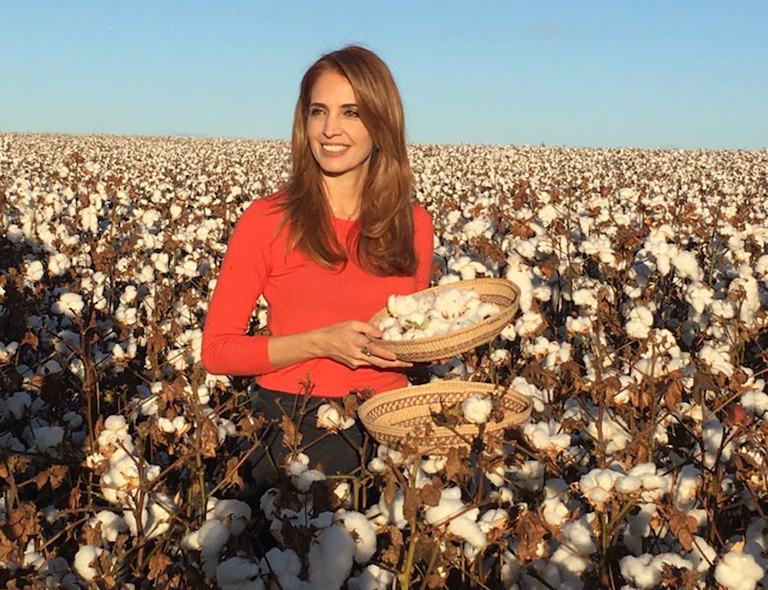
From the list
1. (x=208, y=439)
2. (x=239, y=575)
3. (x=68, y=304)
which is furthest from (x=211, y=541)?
(x=68, y=304)

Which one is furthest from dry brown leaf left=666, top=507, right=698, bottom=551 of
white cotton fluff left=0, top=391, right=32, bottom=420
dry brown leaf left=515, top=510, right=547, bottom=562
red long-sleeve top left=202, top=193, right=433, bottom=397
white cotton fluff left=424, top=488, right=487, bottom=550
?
white cotton fluff left=0, top=391, right=32, bottom=420

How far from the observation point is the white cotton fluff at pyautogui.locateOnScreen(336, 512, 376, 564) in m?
1.76

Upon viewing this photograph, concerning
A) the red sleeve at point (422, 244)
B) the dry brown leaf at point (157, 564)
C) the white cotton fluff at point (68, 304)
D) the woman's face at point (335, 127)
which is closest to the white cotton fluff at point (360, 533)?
the dry brown leaf at point (157, 564)

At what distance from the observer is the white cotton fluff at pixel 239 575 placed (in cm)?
170

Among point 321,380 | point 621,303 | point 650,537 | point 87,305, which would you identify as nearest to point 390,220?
point 321,380

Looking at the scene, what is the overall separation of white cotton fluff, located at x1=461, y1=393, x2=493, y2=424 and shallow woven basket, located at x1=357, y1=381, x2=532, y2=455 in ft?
0.71

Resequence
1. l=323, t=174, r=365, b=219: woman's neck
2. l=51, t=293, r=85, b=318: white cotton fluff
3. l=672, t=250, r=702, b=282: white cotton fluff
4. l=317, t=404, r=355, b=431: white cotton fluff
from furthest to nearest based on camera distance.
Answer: l=672, t=250, r=702, b=282: white cotton fluff < l=51, t=293, r=85, b=318: white cotton fluff < l=323, t=174, r=365, b=219: woman's neck < l=317, t=404, r=355, b=431: white cotton fluff

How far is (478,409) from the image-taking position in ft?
6.47

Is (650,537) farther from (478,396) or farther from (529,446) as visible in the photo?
(478,396)

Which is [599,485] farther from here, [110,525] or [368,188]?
[368,188]

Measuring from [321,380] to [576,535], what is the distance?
1364 millimetres

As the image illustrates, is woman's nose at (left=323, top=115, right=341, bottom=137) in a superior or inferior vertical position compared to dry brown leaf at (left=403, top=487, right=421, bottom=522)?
superior

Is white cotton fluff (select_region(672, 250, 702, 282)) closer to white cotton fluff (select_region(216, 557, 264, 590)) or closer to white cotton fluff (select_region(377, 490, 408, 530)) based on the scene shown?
white cotton fluff (select_region(377, 490, 408, 530))

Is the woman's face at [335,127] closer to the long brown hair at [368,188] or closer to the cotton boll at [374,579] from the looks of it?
the long brown hair at [368,188]
